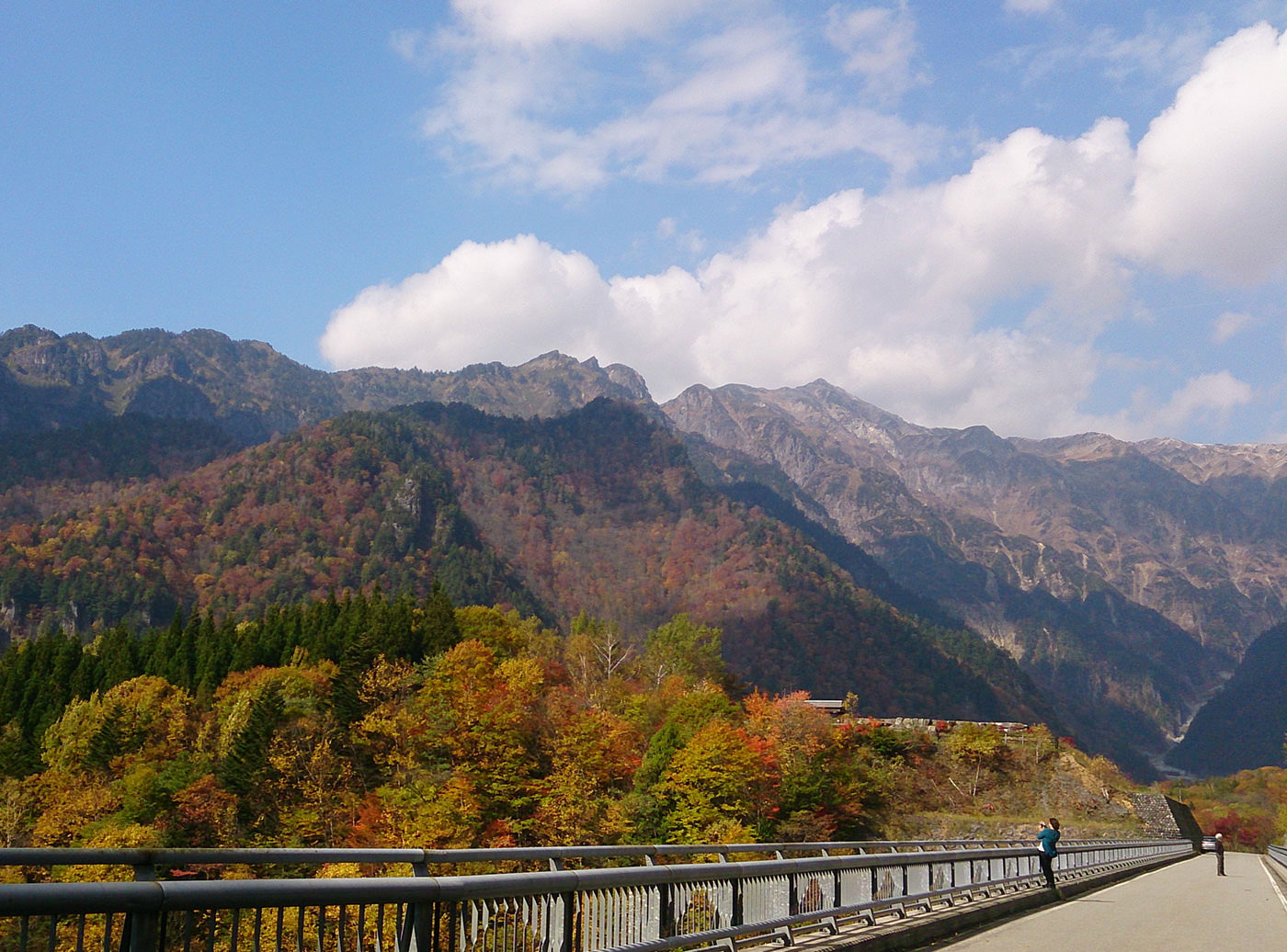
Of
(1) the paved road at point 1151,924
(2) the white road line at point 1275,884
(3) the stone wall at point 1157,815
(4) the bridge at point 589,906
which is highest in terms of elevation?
(4) the bridge at point 589,906

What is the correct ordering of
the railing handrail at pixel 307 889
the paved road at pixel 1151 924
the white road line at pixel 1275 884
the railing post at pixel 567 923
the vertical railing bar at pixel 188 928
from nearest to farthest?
the railing handrail at pixel 307 889 → the vertical railing bar at pixel 188 928 → the railing post at pixel 567 923 → the paved road at pixel 1151 924 → the white road line at pixel 1275 884

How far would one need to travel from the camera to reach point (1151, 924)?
20031 mm

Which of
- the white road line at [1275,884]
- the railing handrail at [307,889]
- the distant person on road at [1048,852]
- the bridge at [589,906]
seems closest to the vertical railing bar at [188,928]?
the bridge at [589,906]

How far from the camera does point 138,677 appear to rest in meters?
91.7

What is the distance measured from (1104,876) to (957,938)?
22142mm

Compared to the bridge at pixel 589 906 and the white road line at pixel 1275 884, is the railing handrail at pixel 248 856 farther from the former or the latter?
the white road line at pixel 1275 884

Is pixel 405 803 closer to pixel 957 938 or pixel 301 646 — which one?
pixel 301 646

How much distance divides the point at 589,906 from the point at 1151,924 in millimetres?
15552

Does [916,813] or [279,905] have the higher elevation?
[279,905]

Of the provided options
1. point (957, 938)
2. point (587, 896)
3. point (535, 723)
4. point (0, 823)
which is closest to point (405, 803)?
point (535, 723)

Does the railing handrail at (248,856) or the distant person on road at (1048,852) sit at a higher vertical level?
the railing handrail at (248,856)

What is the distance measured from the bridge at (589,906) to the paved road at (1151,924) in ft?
0.33

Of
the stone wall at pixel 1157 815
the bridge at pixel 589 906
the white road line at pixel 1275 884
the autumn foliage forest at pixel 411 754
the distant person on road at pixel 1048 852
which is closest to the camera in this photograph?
the bridge at pixel 589 906

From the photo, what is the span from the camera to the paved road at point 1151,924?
54.4ft
